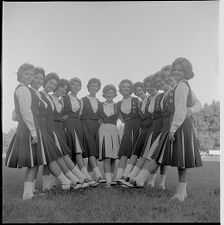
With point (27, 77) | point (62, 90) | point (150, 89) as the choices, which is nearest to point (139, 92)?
point (150, 89)

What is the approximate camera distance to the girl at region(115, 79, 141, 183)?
4.02m

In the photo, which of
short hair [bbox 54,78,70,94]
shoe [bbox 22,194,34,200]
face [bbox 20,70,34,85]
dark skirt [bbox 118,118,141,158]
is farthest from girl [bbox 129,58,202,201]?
face [bbox 20,70,34,85]

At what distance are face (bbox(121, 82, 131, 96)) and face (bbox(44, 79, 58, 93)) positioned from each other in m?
0.70

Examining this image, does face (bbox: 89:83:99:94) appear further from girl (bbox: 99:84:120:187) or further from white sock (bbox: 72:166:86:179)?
white sock (bbox: 72:166:86:179)

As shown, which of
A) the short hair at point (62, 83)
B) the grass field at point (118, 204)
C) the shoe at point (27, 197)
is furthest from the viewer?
the short hair at point (62, 83)

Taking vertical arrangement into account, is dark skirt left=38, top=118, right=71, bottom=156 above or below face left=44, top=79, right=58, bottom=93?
below

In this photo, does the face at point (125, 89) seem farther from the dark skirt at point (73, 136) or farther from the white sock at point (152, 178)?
the white sock at point (152, 178)

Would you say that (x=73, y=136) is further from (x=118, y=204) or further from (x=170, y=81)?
(x=170, y=81)

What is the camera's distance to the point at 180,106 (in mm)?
3746

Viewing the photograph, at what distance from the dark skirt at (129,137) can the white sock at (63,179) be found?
60 cm

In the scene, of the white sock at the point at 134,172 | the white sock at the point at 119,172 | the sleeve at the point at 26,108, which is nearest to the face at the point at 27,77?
the sleeve at the point at 26,108

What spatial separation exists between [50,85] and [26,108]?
0.40m

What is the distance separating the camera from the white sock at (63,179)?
152 inches

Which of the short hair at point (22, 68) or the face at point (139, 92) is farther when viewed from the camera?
Answer: the face at point (139, 92)
